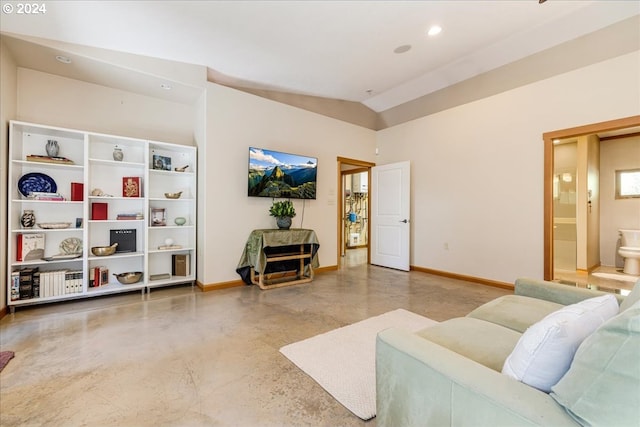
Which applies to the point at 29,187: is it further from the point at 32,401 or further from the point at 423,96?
the point at 423,96

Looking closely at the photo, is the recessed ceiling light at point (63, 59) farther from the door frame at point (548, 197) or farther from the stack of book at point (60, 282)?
the door frame at point (548, 197)

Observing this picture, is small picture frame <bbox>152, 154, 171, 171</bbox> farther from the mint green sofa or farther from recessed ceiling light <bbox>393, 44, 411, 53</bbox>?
the mint green sofa

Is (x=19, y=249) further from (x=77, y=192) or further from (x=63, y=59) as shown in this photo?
(x=63, y=59)

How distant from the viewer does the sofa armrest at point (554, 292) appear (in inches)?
70.7

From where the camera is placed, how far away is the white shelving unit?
122 inches

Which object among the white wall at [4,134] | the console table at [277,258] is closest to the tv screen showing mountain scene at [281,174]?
the console table at [277,258]

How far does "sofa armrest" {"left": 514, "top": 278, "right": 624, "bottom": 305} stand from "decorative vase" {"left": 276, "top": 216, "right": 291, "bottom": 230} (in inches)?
120

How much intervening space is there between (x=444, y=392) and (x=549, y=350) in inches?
14.3

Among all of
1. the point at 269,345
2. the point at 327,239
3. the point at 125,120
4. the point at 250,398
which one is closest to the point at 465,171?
the point at 327,239

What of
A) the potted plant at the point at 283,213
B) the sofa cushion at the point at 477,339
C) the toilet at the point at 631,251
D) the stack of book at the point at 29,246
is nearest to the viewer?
the sofa cushion at the point at 477,339

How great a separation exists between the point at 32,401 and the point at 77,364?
396mm

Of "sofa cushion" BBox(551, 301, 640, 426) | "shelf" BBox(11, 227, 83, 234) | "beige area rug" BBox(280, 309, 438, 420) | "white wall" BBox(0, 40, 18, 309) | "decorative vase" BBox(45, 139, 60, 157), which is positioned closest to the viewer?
"sofa cushion" BBox(551, 301, 640, 426)

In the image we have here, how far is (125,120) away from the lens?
3799 mm

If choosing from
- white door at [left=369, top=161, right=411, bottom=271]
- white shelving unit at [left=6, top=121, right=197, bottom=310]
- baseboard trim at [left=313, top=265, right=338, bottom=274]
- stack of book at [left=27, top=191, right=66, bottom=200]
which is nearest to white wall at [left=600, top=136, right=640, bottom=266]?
white door at [left=369, top=161, right=411, bottom=271]
